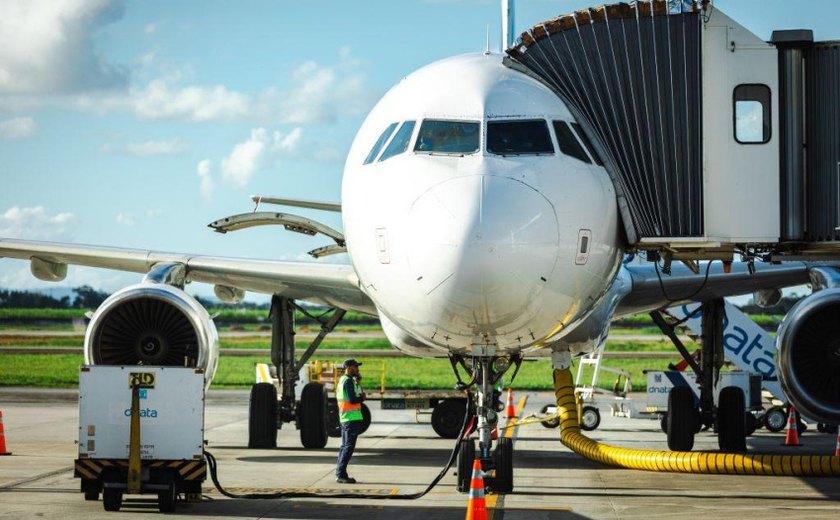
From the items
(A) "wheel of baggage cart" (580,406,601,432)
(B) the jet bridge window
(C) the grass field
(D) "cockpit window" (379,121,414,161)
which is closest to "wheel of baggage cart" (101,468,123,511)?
(D) "cockpit window" (379,121,414,161)

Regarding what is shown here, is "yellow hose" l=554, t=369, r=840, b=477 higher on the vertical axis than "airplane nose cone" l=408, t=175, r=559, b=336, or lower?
lower

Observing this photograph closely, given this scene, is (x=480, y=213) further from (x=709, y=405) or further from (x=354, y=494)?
(x=709, y=405)

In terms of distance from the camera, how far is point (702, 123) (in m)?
10.7

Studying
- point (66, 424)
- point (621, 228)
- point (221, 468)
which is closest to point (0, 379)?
point (66, 424)

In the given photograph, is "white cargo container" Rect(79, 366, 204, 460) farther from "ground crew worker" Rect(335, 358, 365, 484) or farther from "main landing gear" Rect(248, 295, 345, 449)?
"main landing gear" Rect(248, 295, 345, 449)

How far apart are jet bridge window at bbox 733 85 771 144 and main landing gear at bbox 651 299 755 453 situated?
6076mm

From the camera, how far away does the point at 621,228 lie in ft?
35.0

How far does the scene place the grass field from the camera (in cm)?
3741

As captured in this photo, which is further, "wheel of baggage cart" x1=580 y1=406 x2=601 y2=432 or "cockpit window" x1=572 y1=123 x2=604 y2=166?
"wheel of baggage cart" x1=580 y1=406 x2=601 y2=432

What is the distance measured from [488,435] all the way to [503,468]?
1.02 meters

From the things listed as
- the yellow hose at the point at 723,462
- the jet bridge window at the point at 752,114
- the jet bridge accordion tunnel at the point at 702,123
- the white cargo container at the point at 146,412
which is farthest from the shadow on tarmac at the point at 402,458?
the jet bridge window at the point at 752,114

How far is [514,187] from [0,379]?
33035mm

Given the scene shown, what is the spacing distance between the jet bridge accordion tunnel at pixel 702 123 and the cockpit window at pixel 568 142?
0.29 meters

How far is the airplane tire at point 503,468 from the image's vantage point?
11820 millimetres
